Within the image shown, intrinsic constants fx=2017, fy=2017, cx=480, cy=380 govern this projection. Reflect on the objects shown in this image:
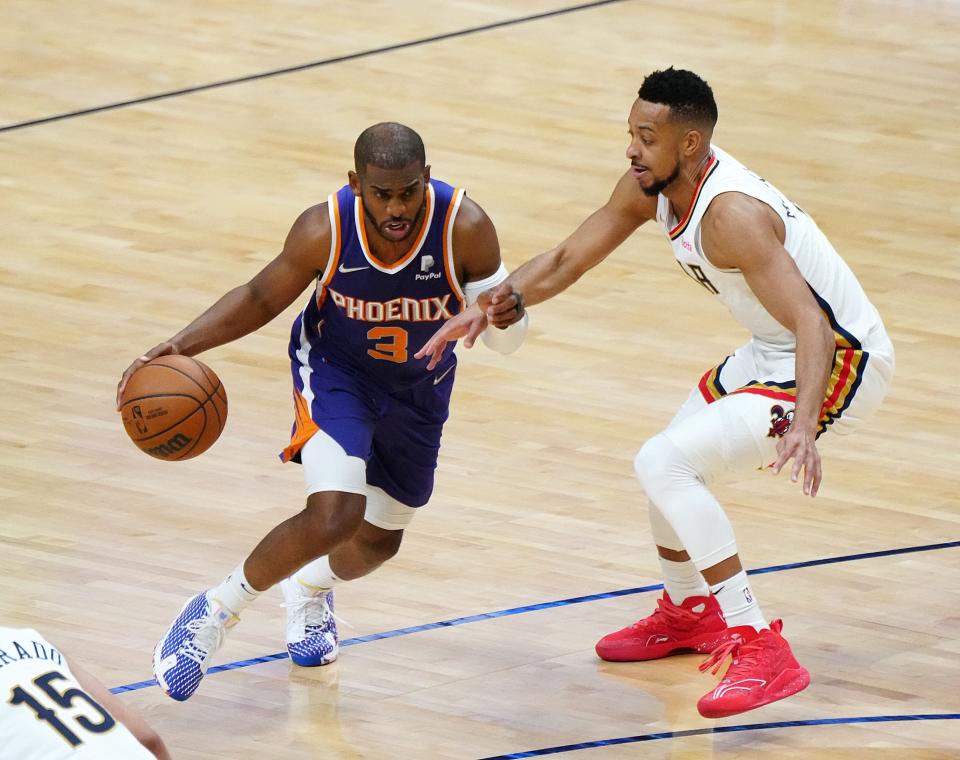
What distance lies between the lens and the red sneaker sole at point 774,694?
17.4 ft

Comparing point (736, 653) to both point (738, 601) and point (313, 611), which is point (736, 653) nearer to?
Result: point (738, 601)

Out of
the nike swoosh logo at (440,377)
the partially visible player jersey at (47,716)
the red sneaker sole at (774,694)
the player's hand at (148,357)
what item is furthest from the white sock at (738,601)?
the partially visible player jersey at (47,716)

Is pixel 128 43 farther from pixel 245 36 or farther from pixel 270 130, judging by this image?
pixel 270 130

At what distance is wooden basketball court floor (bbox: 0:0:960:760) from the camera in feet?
18.9

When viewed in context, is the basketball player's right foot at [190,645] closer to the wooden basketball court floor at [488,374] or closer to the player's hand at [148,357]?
the wooden basketball court floor at [488,374]

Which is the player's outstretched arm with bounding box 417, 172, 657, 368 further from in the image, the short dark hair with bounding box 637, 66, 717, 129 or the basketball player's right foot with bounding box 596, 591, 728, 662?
the basketball player's right foot with bounding box 596, 591, 728, 662

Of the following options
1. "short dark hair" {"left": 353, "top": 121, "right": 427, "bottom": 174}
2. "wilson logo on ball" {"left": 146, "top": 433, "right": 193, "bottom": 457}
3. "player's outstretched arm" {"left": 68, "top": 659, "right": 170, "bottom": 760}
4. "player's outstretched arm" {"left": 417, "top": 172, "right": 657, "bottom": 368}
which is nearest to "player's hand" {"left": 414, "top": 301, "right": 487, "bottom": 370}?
"player's outstretched arm" {"left": 417, "top": 172, "right": 657, "bottom": 368}

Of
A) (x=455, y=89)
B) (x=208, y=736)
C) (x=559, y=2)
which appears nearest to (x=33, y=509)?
(x=208, y=736)

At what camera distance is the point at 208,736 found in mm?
5434

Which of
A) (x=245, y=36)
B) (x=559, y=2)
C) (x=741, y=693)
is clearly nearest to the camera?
(x=741, y=693)

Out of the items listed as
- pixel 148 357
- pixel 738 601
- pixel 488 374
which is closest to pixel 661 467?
pixel 738 601

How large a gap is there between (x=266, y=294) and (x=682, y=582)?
1.51m

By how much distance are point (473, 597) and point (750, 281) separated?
1531 millimetres

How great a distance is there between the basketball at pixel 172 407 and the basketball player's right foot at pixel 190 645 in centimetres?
43
